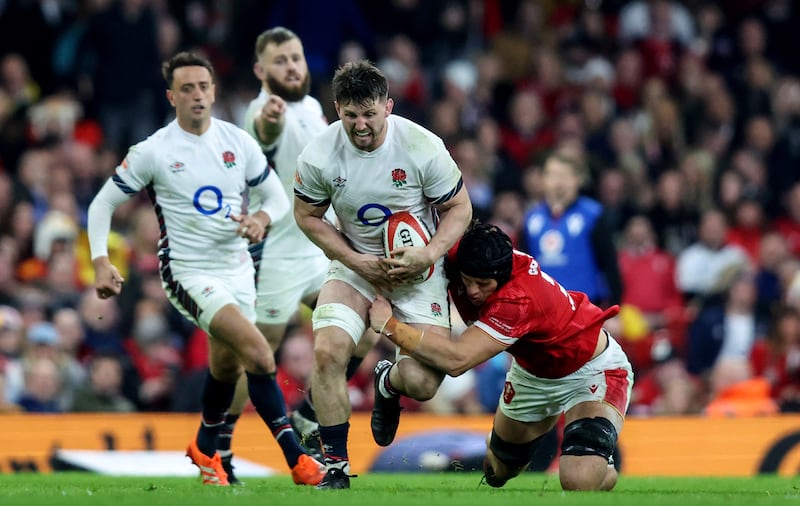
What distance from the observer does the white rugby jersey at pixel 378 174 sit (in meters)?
8.93

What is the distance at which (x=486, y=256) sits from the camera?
345 inches

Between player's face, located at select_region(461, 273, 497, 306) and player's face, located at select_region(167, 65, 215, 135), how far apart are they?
242 centimetres

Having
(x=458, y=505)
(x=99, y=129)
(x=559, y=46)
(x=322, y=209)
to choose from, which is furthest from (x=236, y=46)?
(x=458, y=505)

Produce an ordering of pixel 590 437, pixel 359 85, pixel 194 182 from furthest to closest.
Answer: pixel 194 182, pixel 590 437, pixel 359 85

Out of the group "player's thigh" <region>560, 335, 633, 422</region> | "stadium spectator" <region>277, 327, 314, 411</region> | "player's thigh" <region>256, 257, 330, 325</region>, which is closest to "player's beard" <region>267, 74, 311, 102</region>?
"player's thigh" <region>256, 257, 330, 325</region>

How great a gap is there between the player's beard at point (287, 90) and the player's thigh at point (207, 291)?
154 centimetres

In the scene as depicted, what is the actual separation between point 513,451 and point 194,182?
2.96 metres

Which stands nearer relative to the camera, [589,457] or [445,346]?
[445,346]

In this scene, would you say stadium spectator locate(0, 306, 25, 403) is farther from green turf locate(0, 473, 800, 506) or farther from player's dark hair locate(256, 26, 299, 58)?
player's dark hair locate(256, 26, 299, 58)

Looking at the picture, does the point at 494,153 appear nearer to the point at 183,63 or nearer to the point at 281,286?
the point at 281,286

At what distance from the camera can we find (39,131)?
16906 mm

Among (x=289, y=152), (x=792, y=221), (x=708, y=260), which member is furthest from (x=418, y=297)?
(x=792, y=221)

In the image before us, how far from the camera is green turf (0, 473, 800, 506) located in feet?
25.8

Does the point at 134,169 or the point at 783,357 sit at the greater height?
the point at 134,169
